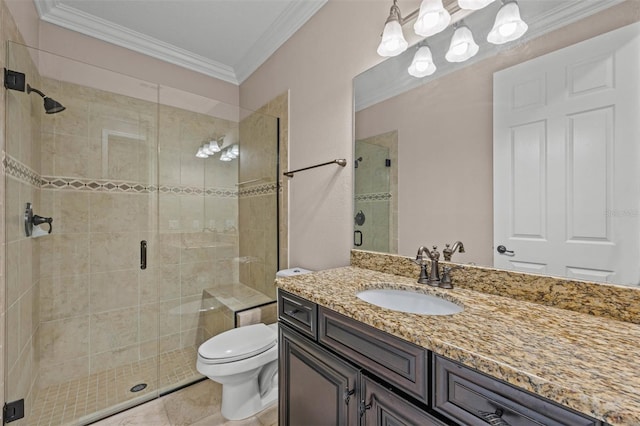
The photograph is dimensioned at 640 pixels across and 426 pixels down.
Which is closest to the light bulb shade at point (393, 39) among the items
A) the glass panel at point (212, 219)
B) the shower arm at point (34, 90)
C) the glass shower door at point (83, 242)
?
the glass panel at point (212, 219)

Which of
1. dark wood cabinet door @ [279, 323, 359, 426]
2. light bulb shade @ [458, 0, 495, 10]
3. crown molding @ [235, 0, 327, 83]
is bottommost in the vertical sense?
dark wood cabinet door @ [279, 323, 359, 426]

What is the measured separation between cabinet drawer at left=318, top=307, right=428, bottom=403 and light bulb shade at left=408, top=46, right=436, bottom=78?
1.12 meters

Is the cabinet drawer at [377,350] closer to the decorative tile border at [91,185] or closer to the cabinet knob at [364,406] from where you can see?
the cabinet knob at [364,406]

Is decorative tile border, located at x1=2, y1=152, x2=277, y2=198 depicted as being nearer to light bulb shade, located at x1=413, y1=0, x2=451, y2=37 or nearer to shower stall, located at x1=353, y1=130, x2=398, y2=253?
shower stall, located at x1=353, y1=130, x2=398, y2=253

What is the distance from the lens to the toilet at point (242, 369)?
Answer: 5.19ft

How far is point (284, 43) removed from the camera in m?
2.21

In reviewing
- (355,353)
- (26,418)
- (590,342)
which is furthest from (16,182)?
(590,342)

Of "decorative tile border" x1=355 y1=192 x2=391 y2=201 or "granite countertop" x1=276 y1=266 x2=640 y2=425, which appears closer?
"granite countertop" x1=276 y1=266 x2=640 y2=425

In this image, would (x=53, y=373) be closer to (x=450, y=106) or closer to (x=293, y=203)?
(x=293, y=203)

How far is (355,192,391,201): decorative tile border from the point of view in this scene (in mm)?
1448

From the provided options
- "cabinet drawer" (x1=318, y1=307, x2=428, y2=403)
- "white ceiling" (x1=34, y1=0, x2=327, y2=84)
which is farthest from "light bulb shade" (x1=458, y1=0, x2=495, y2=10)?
"cabinet drawer" (x1=318, y1=307, x2=428, y2=403)

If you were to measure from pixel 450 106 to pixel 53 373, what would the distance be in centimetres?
292

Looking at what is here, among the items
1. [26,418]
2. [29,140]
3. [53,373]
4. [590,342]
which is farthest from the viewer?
[53,373]

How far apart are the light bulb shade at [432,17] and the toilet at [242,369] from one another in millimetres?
1833
